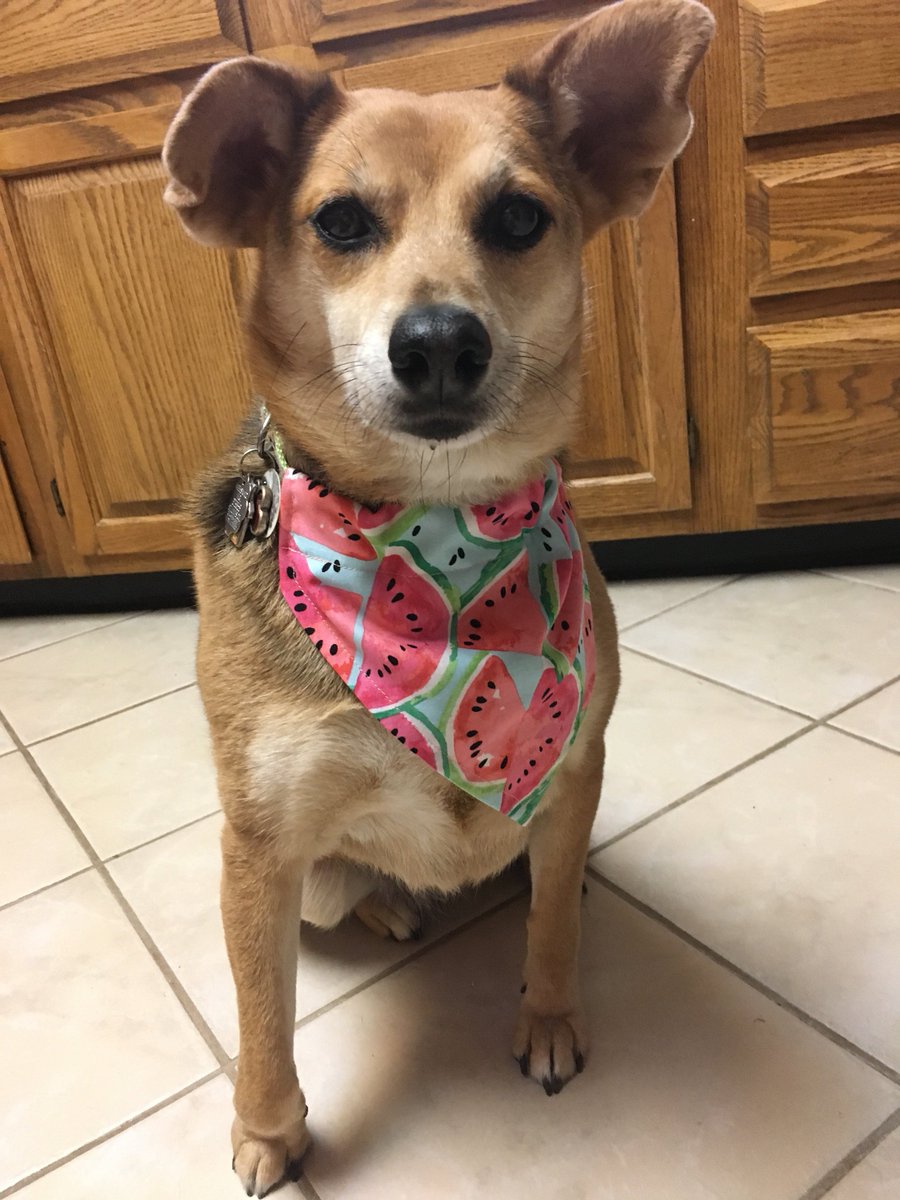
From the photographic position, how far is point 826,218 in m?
1.70

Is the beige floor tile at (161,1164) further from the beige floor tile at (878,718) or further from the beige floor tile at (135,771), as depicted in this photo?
the beige floor tile at (878,718)

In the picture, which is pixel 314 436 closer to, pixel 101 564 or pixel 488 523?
pixel 488 523

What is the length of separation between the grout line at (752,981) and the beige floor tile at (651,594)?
786mm

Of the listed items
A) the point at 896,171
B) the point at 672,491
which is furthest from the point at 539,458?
the point at 896,171

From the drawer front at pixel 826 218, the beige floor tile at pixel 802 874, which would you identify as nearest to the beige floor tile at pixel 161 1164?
the beige floor tile at pixel 802 874

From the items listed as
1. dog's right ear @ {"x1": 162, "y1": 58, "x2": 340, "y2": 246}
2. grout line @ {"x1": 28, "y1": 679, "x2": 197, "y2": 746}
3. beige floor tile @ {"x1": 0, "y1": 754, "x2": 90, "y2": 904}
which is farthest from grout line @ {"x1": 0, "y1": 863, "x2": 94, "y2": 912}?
dog's right ear @ {"x1": 162, "y1": 58, "x2": 340, "y2": 246}

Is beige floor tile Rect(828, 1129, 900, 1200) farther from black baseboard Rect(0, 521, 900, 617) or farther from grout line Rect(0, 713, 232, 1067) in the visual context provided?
black baseboard Rect(0, 521, 900, 617)

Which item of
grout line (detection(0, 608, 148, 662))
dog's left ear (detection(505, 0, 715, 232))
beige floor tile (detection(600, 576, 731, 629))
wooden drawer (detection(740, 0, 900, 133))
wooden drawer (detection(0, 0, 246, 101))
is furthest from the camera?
grout line (detection(0, 608, 148, 662))

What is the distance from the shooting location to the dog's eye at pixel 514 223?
878 millimetres

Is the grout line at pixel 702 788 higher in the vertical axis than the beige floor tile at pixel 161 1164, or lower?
lower

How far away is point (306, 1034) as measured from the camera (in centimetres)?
106

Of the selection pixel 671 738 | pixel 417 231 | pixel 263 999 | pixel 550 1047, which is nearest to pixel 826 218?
pixel 671 738

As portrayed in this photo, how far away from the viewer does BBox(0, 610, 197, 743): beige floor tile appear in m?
1.83

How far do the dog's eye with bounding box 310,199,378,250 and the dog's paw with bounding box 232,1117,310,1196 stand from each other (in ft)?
2.78
